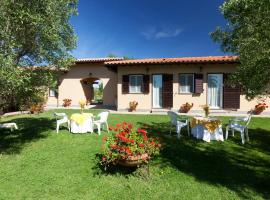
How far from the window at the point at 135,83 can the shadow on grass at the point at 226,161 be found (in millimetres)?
8718

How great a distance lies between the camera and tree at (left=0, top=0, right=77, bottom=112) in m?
6.67

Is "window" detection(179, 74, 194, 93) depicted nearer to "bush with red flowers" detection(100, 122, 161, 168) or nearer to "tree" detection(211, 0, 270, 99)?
"tree" detection(211, 0, 270, 99)

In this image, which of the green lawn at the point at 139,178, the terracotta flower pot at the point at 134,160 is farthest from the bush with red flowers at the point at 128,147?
the green lawn at the point at 139,178

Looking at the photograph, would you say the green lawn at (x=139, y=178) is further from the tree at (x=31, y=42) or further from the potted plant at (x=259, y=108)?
the potted plant at (x=259, y=108)

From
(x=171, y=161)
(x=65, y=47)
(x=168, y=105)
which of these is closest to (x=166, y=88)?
(x=168, y=105)

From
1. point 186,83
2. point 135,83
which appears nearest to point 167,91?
point 186,83

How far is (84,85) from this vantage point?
22609 millimetres

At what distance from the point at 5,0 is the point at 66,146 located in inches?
182

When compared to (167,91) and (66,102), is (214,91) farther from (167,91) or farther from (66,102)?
(66,102)

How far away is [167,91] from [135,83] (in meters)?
2.39

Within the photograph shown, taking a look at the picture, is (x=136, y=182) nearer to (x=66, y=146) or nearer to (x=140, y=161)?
(x=140, y=161)

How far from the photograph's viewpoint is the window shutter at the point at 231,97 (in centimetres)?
1636

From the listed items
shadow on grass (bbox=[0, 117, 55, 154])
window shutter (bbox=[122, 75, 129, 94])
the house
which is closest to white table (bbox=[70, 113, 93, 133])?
shadow on grass (bbox=[0, 117, 55, 154])

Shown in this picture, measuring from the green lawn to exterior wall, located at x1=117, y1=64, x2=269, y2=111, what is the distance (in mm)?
7700
